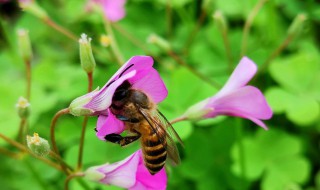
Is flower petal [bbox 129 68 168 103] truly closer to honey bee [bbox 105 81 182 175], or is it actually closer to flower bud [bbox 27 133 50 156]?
honey bee [bbox 105 81 182 175]

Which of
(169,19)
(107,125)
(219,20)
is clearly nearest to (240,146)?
(219,20)

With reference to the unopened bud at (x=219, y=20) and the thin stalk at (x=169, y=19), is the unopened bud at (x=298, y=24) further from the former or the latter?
the thin stalk at (x=169, y=19)

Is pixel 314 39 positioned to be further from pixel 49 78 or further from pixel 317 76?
pixel 49 78

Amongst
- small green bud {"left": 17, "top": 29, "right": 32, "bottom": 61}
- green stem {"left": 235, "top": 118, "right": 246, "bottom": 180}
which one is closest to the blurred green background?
green stem {"left": 235, "top": 118, "right": 246, "bottom": 180}

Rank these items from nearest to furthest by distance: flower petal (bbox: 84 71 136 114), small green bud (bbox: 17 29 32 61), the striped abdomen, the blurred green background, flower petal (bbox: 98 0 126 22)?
flower petal (bbox: 84 71 136 114) < the striped abdomen < small green bud (bbox: 17 29 32 61) < the blurred green background < flower petal (bbox: 98 0 126 22)

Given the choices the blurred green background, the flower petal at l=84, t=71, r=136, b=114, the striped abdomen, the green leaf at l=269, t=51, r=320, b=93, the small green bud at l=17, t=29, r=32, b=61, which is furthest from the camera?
the green leaf at l=269, t=51, r=320, b=93

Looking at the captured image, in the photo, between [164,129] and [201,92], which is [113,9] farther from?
[164,129]
